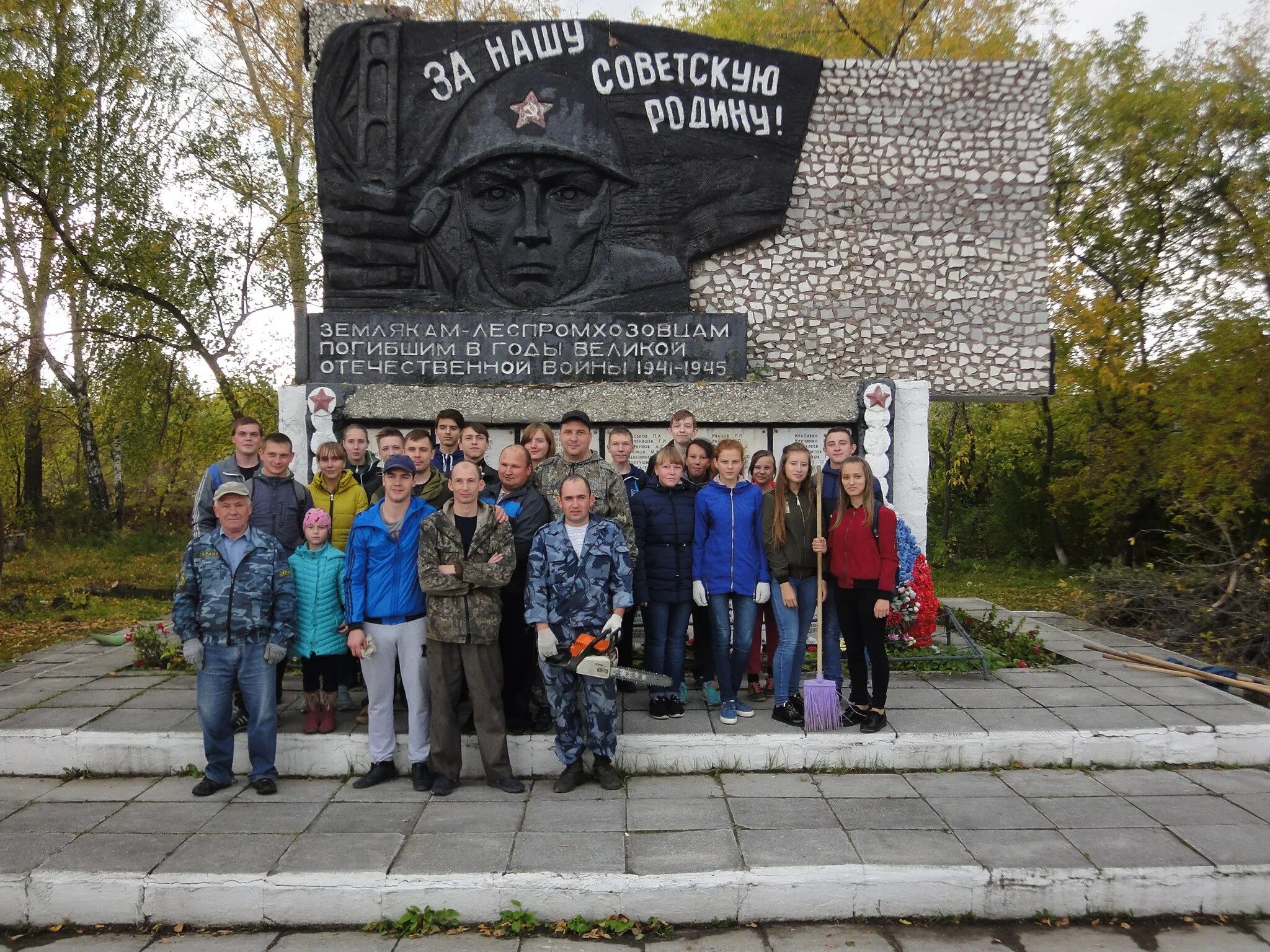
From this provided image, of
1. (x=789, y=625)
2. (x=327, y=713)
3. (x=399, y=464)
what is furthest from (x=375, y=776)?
(x=789, y=625)

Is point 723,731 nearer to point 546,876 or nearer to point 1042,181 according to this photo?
point 546,876

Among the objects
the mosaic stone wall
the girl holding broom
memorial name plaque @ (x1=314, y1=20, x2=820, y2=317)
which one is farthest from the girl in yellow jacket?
the mosaic stone wall

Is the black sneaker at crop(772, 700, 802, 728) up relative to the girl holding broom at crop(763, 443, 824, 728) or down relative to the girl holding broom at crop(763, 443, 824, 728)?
down

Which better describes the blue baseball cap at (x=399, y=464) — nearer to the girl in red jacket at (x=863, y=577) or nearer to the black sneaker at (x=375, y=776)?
the black sneaker at (x=375, y=776)

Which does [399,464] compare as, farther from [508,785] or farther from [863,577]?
[863,577]

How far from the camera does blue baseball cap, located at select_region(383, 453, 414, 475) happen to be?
4.78m

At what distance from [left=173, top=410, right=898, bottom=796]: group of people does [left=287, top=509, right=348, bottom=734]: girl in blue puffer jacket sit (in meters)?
0.01

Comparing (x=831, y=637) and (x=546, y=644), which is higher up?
(x=546, y=644)

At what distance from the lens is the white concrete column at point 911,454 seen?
25.9 ft

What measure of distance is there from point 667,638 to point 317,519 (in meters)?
2.28

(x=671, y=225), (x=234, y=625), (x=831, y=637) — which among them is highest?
(x=671, y=225)

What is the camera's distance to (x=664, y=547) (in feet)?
17.6

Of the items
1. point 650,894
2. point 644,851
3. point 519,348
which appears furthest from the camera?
point 519,348

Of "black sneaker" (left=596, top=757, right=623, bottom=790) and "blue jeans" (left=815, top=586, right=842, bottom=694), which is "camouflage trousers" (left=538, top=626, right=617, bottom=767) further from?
"blue jeans" (left=815, top=586, right=842, bottom=694)
